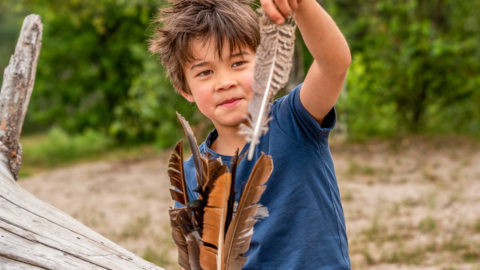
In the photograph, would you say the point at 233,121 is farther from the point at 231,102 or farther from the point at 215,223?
the point at 215,223

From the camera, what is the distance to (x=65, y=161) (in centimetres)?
1395

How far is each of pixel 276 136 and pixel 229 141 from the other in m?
0.21

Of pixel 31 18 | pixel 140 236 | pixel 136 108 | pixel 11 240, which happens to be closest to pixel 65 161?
pixel 136 108

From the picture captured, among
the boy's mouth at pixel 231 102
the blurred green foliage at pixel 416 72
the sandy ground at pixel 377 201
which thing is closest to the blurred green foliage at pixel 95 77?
the sandy ground at pixel 377 201

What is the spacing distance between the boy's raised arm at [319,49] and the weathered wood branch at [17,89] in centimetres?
162

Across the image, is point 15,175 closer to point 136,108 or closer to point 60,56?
point 136,108

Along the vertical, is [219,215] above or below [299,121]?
below

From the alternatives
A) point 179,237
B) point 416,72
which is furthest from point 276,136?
point 416,72

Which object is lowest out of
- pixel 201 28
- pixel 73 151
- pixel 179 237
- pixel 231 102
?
pixel 179 237

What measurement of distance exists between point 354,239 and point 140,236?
7.68 feet

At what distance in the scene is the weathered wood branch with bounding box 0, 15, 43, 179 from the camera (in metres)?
2.67

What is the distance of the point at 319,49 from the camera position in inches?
59.3

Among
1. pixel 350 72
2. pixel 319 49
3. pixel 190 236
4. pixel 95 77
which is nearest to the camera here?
pixel 319 49

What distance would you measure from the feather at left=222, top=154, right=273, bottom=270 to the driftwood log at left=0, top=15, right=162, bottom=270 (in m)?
0.53
